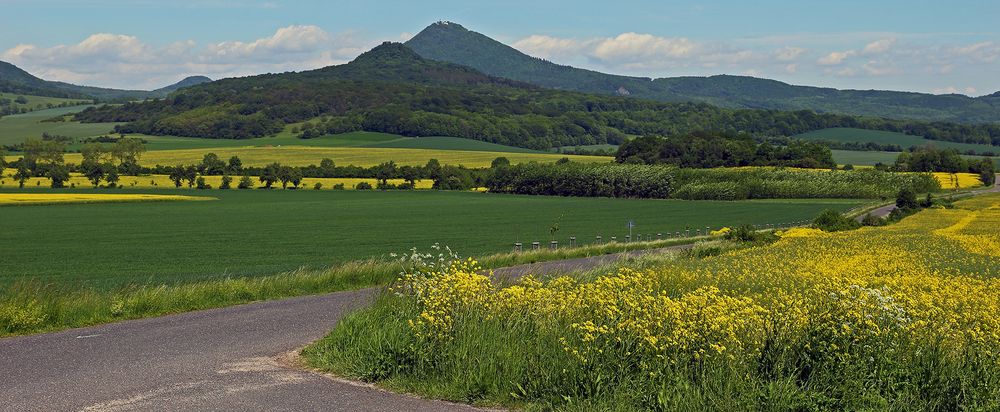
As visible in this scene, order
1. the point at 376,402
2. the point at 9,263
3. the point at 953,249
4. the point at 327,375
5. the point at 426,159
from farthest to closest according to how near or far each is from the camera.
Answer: the point at 426,159 → the point at 9,263 → the point at 953,249 → the point at 327,375 → the point at 376,402

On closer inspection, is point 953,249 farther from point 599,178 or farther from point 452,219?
point 599,178

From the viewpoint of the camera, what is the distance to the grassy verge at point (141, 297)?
55.7 feet

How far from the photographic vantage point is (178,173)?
126 metres

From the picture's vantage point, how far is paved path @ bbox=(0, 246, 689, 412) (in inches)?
462

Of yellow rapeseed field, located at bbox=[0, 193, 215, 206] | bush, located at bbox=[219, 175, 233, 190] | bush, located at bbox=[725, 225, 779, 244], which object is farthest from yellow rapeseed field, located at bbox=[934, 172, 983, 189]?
yellow rapeseed field, located at bbox=[0, 193, 215, 206]

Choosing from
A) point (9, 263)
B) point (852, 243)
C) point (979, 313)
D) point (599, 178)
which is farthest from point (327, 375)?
point (599, 178)

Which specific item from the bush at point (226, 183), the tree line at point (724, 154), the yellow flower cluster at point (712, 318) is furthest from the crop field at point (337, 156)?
the yellow flower cluster at point (712, 318)

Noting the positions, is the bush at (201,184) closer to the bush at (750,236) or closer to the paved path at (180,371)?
the bush at (750,236)

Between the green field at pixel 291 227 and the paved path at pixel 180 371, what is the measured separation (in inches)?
495

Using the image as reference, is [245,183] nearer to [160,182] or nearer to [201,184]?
[201,184]

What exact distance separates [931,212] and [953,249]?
1577 inches

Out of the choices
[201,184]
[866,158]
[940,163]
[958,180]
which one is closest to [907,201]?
[958,180]

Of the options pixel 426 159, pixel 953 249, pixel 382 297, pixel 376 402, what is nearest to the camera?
pixel 376 402

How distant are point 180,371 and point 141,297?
21.4 feet
